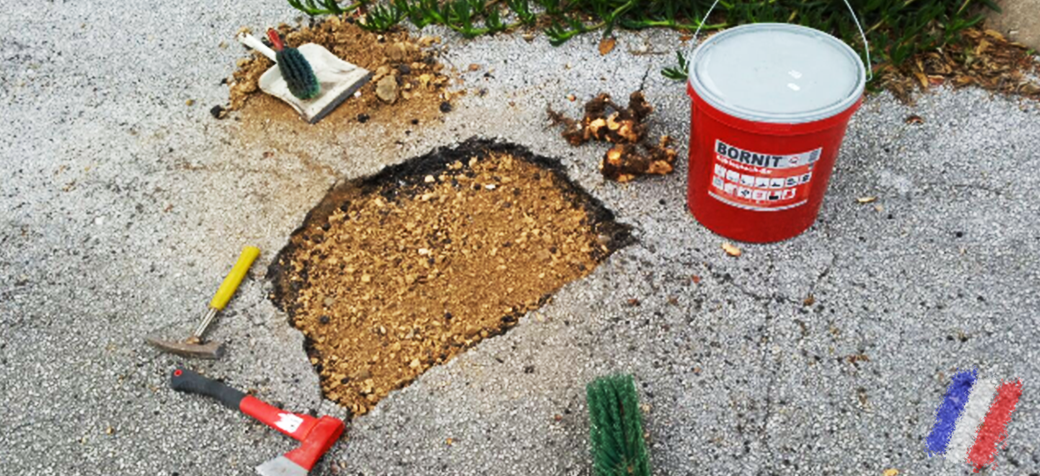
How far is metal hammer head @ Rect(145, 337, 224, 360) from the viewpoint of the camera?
242cm

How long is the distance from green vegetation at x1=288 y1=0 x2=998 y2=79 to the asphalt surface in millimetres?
112

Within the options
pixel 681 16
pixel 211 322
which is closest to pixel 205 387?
pixel 211 322

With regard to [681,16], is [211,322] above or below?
below

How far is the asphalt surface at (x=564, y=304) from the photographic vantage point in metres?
2.19

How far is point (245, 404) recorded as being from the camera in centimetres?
228

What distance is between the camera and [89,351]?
252 centimetres

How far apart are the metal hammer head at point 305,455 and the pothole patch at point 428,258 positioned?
0.37ft

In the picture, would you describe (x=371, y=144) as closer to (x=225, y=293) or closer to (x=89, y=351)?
(x=225, y=293)

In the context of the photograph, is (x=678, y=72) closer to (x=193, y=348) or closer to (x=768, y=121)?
(x=768, y=121)

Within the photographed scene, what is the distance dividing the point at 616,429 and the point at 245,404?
102 centimetres

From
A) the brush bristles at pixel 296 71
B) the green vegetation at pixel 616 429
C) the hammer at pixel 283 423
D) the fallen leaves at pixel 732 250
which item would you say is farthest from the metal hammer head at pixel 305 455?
the brush bristles at pixel 296 71

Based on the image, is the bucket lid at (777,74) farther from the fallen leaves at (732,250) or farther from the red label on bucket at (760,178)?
the fallen leaves at (732,250)

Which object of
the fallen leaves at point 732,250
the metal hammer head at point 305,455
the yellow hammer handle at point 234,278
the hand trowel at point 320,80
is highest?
the hand trowel at point 320,80

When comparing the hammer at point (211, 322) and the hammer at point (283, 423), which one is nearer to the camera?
the hammer at point (283, 423)
